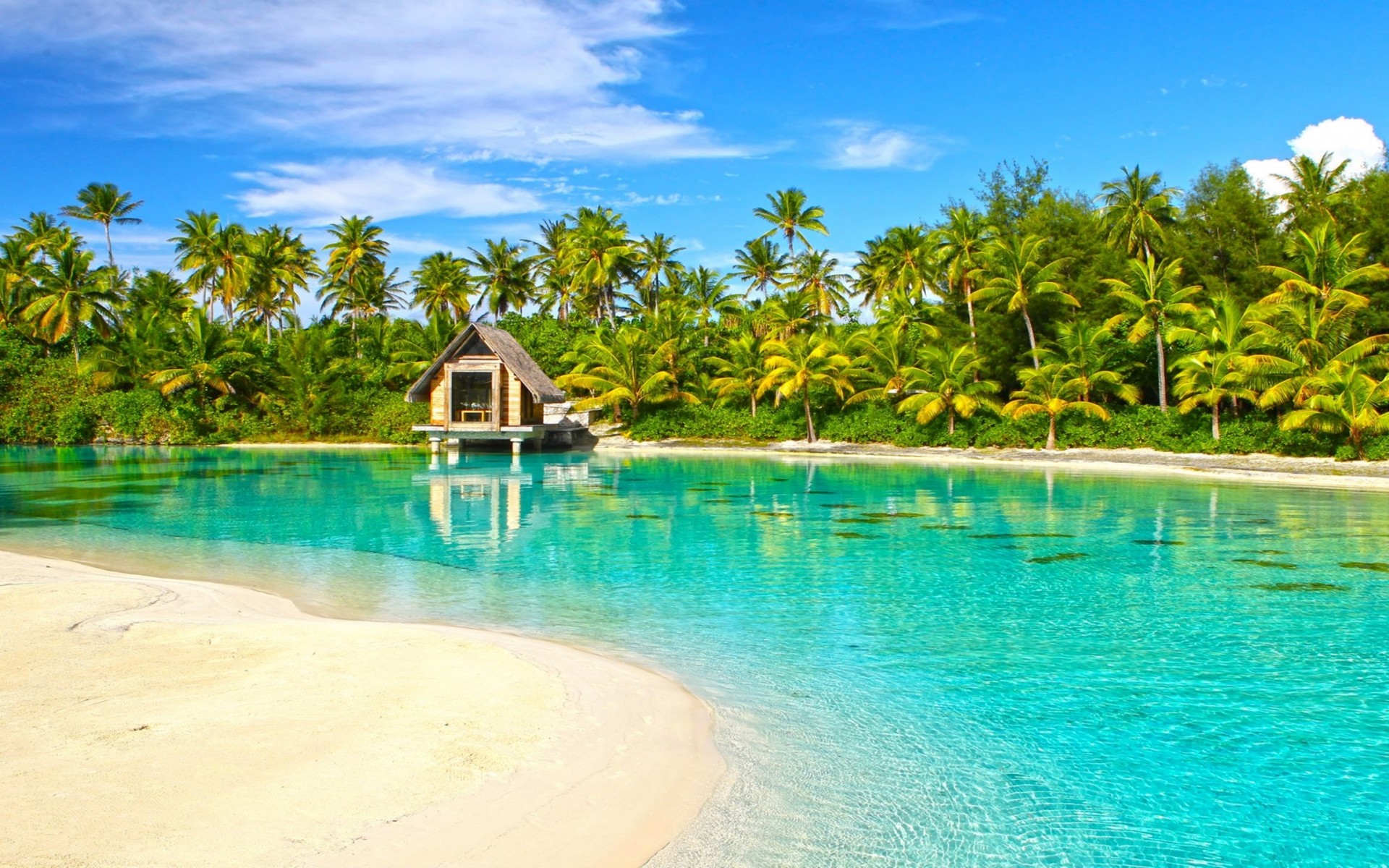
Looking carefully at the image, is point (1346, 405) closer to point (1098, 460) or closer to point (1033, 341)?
point (1098, 460)

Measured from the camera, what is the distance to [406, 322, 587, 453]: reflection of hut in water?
31.0 meters

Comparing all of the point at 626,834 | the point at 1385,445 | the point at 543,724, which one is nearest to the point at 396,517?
the point at 543,724

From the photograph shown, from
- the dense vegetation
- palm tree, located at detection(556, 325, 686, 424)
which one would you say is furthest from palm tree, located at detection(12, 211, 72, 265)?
palm tree, located at detection(556, 325, 686, 424)

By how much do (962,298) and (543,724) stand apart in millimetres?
30981

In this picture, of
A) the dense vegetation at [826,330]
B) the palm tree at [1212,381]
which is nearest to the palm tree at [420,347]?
the dense vegetation at [826,330]

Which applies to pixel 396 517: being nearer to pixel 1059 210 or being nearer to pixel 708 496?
pixel 708 496

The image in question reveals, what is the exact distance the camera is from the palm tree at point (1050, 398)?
2778 centimetres

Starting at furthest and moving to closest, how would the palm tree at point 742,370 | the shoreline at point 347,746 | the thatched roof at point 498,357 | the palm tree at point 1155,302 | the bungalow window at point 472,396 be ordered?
the palm tree at point 742,370 < the bungalow window at point 472,396 < the thatched roof at point 498,357 < the palm tree at point 1155,302 < the shoreline at point 347,746

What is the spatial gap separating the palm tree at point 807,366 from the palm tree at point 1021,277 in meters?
5.58

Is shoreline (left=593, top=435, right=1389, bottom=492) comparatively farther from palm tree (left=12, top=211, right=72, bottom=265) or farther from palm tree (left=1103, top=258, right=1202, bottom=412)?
palm tree (left=12, top=211, right=72, bottom=265)

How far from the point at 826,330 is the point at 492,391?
1346 cm

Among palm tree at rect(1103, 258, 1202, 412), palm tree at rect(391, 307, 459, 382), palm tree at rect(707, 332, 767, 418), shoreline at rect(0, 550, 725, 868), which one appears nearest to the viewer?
shoreline at rect(0, 550, 725, 868)

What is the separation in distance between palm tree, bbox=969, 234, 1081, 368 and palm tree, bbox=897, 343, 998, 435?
192cm

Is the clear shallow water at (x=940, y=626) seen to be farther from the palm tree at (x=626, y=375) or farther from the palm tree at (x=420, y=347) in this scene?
the palm tree at (x=420, y=347)
